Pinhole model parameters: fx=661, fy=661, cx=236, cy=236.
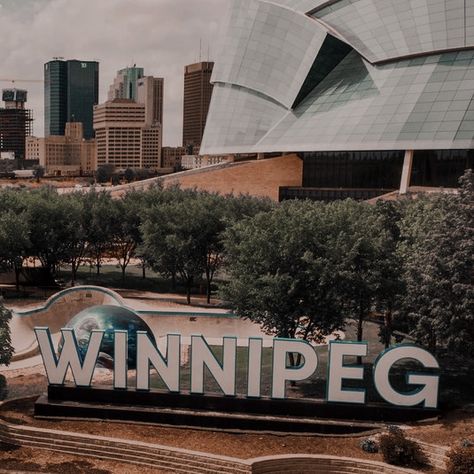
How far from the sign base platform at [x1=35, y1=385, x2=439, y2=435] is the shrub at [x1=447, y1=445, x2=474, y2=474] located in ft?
11.5

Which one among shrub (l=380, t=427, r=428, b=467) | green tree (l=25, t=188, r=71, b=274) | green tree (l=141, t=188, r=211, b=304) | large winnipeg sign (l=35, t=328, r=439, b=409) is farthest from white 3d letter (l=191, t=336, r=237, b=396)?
green tree (l=25, t=188, r=71, b=274)

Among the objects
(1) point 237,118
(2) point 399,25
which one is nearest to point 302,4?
(2) point 399,25

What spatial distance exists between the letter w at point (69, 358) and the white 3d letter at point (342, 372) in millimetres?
8372

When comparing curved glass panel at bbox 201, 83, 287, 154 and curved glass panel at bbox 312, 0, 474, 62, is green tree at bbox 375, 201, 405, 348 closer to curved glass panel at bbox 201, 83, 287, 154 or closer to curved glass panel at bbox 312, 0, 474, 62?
curved glass panel at bbox 312, 0, 474, 62

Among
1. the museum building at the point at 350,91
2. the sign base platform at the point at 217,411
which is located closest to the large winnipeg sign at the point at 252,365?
the sign base platform at the point at 217,411

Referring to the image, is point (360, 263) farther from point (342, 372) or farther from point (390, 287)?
point (342, 372)

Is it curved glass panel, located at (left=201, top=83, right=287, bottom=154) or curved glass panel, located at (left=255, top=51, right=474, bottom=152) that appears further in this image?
curved glass panel, located at (left=201, top=83, right=287, bottom=154)

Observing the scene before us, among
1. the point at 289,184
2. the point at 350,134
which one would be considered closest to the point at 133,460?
the point at 350,134

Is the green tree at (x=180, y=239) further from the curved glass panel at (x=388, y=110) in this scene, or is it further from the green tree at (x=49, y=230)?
the curved glass panel at (x=388, y=110)

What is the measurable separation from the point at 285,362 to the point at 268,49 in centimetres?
6777

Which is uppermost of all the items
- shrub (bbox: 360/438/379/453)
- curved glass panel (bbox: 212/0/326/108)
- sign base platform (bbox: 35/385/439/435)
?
curved glass panel (bbox: 212/0/326/108)

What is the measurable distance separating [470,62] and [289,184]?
24665 millimetres

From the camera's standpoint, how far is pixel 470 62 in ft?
221

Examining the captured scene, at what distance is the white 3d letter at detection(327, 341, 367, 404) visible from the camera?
23094 mm
